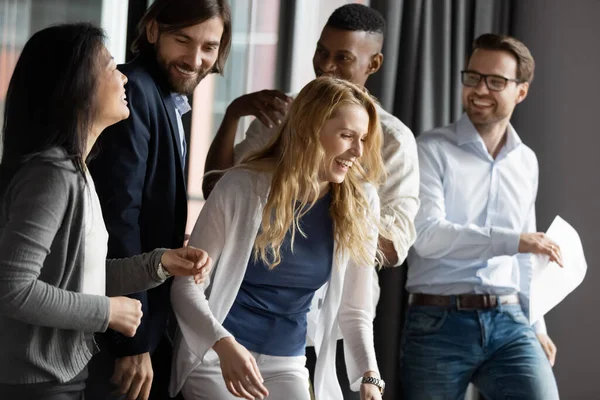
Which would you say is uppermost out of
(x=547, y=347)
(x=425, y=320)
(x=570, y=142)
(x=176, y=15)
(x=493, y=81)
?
(x=176, y=15)

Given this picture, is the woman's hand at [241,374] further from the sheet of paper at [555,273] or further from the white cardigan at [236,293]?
the sheet of paper at [555,273]

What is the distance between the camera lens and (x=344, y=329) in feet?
6.82

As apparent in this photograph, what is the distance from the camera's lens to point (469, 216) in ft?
9.13

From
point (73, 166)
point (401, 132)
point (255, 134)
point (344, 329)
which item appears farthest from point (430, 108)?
point (73, 166)

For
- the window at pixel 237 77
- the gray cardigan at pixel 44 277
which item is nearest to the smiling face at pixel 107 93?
the gray cardigan at pixel 44 277

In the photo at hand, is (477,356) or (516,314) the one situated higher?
(516,314)

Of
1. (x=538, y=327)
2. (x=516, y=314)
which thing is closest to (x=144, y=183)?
(x=516, y=314)

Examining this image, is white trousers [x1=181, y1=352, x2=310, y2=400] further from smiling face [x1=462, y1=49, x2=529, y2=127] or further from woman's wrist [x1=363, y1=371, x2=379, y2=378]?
smiling face [x1=462, y1=49, x2=529, y2=127]

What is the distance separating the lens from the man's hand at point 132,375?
6.07 feet

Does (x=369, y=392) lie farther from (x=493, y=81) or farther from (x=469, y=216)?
(x=493, y=81)

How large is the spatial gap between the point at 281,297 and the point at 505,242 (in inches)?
36.4

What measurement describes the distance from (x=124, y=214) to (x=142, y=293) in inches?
7.0

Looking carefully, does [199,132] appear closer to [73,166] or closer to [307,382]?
[307,382]

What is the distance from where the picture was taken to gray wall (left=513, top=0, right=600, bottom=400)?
3.24 metres
